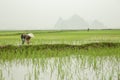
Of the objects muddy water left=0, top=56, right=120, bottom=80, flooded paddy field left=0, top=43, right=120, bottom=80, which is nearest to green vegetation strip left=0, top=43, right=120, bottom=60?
flooded paddy field left=0, top=43, right=120, bottom=80

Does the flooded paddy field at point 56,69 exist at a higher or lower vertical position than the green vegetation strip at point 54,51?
higher

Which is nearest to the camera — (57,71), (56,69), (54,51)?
(57,71)

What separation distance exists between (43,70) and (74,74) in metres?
0.95

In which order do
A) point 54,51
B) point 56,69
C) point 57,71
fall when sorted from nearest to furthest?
point 57,71, point 56,69, point 54,51

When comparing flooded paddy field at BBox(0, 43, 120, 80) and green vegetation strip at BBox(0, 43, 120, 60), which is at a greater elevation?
flooded paddy field at BBox(0, 43, 120, 80)

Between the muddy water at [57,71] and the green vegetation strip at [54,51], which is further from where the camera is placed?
the green vegetation strip at [54,51]

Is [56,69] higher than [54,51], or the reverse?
[56,69]

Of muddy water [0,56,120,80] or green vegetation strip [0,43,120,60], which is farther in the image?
green vegetation strip [0,43,120,60]

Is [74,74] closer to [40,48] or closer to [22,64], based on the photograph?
[22,64]

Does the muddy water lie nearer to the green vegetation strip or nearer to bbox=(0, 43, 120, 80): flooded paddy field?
bbox=(0, 43, 120, 80): flooded paddy field

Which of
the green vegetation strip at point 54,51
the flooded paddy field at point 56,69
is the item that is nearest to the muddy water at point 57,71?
the flooded paddy field at point 56,69

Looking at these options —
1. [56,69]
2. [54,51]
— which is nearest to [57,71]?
[56,69]

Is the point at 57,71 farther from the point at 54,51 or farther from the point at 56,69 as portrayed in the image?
the point at 54,51

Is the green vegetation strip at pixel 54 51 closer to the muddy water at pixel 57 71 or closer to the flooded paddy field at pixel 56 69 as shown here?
the flooded paddy field at pixel 56 69
